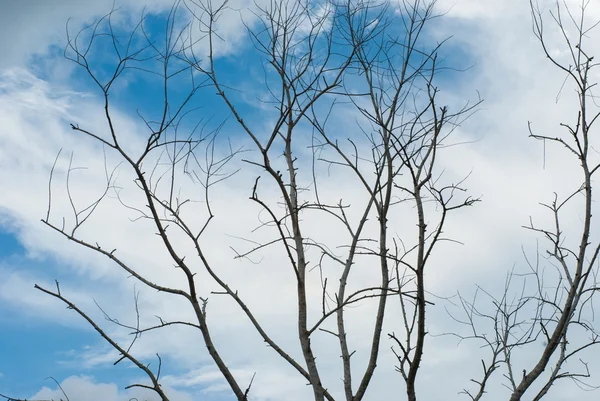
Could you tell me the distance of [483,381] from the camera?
4707 millimetres

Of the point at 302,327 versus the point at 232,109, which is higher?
the point at 232,109

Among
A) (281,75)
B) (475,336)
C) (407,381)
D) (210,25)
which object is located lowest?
(407,381)

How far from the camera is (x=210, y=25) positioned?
15.6ft

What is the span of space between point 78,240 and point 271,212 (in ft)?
4.53

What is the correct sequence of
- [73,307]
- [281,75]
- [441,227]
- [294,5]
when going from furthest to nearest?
[294,5]
[281,75]
[73,307]
[441,227]

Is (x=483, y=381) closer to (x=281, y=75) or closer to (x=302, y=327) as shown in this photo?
(x=302, y=327)

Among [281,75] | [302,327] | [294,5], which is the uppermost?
Answer: [294,5]

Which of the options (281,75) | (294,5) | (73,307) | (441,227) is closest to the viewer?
(441,227)

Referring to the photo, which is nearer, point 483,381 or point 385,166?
point 483,381


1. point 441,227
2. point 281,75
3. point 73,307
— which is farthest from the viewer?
point 281,75

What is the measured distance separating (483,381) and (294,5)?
10.7 feet

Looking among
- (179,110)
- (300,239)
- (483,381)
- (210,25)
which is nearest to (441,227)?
(300,239)

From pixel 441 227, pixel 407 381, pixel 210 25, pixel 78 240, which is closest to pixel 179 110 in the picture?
pixel 210 25

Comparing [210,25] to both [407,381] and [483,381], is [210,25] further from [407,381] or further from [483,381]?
[483,381]
